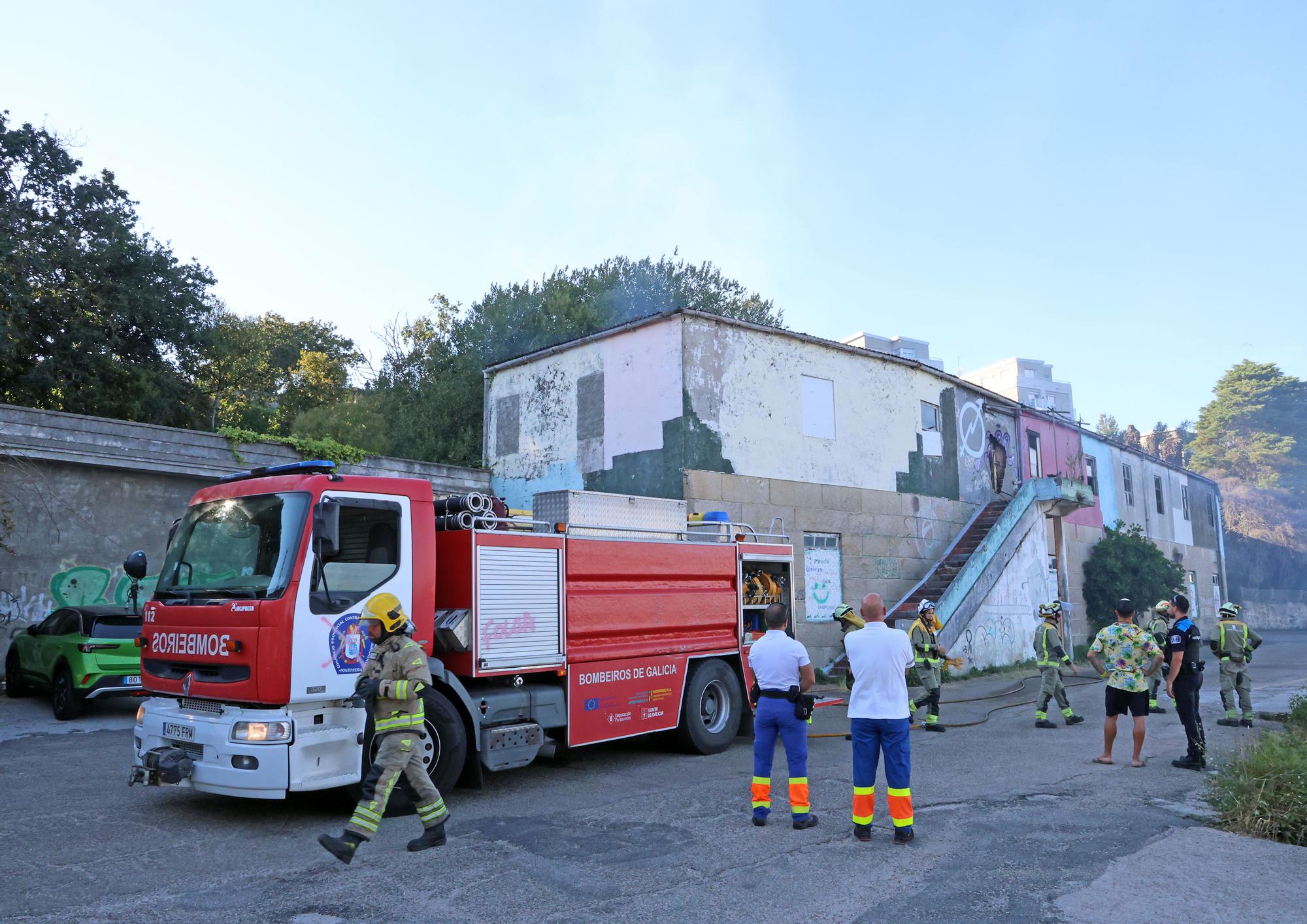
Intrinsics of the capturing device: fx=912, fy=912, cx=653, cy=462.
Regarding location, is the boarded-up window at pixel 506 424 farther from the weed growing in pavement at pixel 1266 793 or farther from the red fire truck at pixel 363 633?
the weed growing in pavement at pixel 1266 793

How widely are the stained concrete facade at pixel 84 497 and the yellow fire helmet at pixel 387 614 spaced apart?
427 inches

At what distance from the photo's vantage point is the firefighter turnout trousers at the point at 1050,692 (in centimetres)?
1212

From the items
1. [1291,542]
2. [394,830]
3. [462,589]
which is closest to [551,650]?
[462,589]

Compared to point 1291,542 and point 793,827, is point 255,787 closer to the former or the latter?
point 793,827

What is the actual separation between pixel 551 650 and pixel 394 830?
7.13ft

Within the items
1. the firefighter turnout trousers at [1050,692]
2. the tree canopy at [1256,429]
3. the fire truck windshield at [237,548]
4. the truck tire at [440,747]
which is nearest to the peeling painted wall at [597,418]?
the firefighter turnout trousers at [1050,692]

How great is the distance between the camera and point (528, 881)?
5.35 metres

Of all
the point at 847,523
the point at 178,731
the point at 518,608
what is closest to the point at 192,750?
the point at 178,731

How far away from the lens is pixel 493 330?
103ft

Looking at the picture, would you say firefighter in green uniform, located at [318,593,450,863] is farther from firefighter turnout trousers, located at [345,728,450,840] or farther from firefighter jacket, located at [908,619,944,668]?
firefighter jacket, located at [908,619,944,668]

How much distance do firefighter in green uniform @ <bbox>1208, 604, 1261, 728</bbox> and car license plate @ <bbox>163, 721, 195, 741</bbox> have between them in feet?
38.3

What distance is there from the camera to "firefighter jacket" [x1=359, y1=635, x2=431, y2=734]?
19.6 feet

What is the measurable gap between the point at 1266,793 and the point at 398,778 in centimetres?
601

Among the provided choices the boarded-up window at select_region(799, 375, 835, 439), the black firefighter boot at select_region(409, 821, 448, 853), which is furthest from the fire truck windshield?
the boarded-up window at select_region(799, 375, 835, 439)
